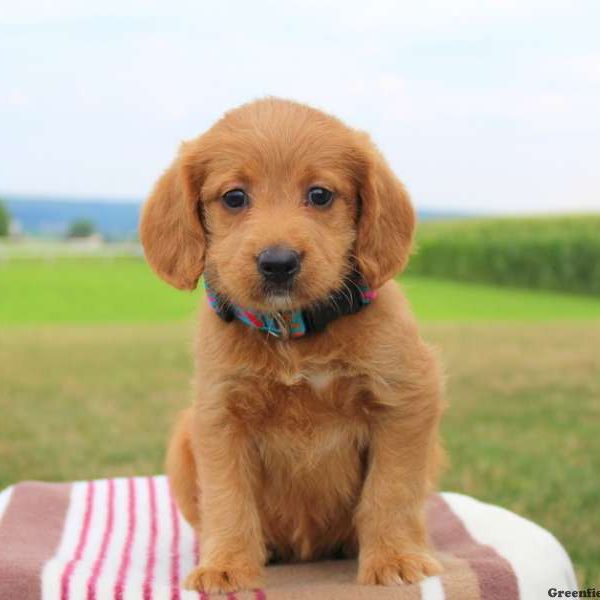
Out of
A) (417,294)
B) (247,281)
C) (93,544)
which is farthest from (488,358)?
(417,294)

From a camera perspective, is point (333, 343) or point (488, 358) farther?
point (488, 358)

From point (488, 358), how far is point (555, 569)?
881 centimetres

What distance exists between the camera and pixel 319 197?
317 centimetres

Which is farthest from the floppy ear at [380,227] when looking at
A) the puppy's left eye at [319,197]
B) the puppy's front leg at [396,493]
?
the puppy's front leg at [396,493]

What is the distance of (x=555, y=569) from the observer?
12.1 feet

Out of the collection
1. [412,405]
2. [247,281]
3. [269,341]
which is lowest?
[412,405]

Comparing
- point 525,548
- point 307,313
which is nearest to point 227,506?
point 307,313

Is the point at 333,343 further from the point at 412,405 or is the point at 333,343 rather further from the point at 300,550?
the point at 300,550

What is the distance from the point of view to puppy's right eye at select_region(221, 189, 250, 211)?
3.18 metres

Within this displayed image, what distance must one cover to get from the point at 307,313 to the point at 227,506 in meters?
0.73

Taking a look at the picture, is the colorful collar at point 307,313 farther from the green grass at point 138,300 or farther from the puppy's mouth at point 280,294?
the green grass at point 138,300

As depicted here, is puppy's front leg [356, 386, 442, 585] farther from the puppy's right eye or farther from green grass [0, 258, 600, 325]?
green grass [0, 258, 600, 325]

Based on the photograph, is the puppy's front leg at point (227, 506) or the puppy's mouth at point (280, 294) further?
the puppy's front leg at point (227, 506)

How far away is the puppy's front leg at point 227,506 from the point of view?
335 cm
